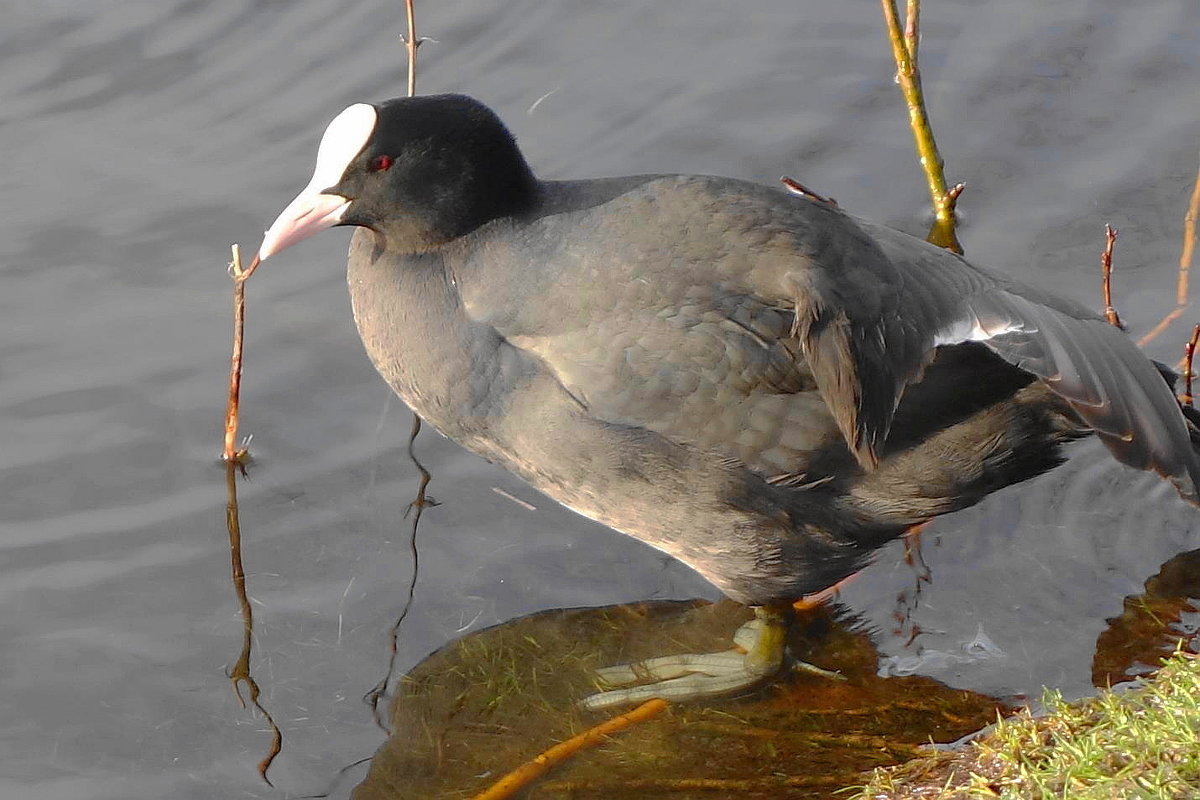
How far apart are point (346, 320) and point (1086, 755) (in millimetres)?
2767

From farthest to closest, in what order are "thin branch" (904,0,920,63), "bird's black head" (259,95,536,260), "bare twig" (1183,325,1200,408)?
"thin branch" (904,0,920,63)
"bare twig" (1183,325,1200,408)
"bird's black head" (259,95,536,260)

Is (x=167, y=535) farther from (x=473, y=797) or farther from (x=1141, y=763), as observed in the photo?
(x=1141, y=763)

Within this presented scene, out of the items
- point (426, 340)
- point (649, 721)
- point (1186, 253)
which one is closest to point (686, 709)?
point (649, 721)

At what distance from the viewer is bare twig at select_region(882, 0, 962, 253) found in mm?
4699

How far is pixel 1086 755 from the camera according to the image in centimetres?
292

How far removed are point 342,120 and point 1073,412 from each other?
1810 millimetres

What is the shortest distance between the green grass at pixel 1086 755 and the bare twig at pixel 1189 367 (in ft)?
3.89

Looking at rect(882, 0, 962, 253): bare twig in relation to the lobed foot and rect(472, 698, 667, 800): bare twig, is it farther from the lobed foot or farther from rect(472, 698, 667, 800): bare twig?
rect(472, 698, 667, 800): bare twig

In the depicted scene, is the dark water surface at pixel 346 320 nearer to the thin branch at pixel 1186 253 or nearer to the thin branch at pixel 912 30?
the thin branch at pixel 1186 253

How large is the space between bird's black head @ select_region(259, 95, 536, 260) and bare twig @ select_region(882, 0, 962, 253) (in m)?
1.48

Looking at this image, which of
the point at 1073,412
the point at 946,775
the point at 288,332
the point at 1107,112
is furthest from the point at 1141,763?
the point at 1107,112

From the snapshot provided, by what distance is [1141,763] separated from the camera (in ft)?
9.34

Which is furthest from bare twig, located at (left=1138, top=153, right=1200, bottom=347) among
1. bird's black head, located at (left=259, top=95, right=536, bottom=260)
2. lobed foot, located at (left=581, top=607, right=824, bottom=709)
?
bird's black head, located at (left=259, top=95, right=536, bottom=260)

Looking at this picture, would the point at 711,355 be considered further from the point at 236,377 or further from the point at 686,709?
the point at 236,377
